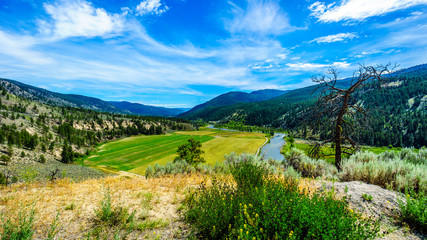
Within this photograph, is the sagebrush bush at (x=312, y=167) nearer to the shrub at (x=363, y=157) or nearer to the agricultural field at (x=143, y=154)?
the shrub at (x=363, y=157)

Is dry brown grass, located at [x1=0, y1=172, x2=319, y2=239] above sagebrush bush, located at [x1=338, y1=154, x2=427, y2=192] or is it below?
below

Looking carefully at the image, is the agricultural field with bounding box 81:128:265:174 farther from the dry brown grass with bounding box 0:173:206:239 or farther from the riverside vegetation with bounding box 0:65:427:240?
the riverside vegetation with bounding box 0:65:427:240

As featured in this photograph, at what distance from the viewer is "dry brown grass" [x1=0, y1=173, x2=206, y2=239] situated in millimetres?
4297

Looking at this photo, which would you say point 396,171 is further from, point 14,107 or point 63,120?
point 14,107

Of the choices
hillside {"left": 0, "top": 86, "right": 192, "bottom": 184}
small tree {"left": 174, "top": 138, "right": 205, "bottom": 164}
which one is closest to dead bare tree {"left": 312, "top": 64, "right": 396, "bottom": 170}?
hillside {"left": 0, "top": 86, "right": 192, "bottom": 184}

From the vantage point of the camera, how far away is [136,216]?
501 centimetres

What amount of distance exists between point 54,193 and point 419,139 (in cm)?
15116

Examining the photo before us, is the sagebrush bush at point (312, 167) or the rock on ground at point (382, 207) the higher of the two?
the rock on ground at point (382, 207)

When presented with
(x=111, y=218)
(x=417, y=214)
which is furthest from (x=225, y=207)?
(x=417, y=214)

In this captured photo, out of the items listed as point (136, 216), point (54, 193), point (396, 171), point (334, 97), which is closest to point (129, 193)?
point (136, 216)

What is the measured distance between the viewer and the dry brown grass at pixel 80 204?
4297 millimetres

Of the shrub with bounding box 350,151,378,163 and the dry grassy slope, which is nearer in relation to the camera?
the dry grassy slope

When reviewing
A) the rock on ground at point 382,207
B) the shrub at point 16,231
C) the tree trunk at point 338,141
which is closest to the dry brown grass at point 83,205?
the shrub at point 16,231

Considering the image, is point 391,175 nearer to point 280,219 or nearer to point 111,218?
point 280,219
